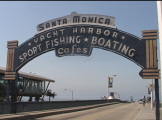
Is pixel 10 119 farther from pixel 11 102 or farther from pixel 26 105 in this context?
pixel 26 105

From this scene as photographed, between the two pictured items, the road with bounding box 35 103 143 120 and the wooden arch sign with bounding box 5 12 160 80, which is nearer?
the wooden arch sign with bounding box 5 12 160 80

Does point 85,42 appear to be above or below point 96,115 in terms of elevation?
above

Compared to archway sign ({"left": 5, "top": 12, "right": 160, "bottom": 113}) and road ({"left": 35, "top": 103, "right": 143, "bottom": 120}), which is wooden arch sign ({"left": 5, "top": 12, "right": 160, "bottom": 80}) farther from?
road ({"left": 35, "top": 103, "right": 143, "bottom": 120})

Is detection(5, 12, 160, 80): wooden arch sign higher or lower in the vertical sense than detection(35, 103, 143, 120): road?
higher

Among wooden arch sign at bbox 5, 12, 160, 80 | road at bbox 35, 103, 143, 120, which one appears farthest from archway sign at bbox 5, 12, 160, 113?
road at bbox 35, 103, 143, 120

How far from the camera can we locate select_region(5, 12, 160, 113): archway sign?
17203 mm

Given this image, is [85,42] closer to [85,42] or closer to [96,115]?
[85,42]

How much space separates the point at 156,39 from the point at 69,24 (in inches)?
250

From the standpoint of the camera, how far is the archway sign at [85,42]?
1720cm

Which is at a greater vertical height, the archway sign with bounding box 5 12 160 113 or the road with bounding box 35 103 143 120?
the archway sign with bounding box 5 12 160 113

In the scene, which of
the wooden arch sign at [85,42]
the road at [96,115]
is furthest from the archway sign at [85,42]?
the road at [96,115]

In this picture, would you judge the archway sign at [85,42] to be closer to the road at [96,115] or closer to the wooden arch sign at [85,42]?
the wooden arch sign at [85,42]

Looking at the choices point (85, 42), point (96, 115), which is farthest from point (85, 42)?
point (96, 115)

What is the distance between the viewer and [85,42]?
62.8 ft
